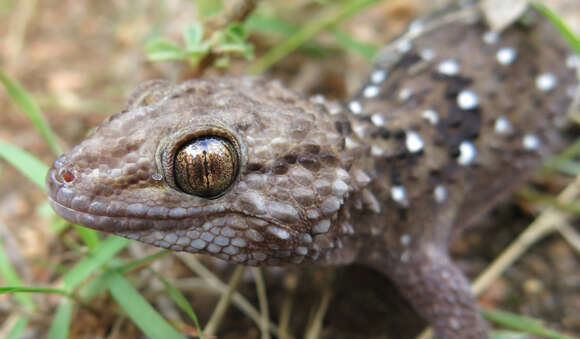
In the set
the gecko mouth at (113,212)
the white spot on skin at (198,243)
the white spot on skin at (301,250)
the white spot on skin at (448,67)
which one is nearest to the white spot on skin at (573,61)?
the white spot on skin at (448,67)

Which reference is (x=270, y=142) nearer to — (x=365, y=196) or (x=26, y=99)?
(x=365, y=196)

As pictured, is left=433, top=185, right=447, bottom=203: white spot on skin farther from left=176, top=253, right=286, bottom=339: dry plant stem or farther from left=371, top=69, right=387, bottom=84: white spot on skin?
left=176, top=253, right=286, bottom=339: dry plant stem

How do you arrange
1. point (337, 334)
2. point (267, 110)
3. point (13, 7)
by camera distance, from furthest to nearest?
point (13, 7)
point (337, 334)
point (267, 110)

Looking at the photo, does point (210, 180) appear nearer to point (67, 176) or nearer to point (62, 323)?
point (67, 176)

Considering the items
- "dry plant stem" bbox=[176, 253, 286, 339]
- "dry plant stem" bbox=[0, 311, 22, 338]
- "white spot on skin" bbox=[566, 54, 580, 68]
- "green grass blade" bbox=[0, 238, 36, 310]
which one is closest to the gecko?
"white spot on skin" bbox=[566, 54, 580, 68]

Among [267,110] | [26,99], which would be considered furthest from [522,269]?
[26,99]

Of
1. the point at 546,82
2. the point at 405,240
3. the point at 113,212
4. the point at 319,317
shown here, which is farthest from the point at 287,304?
the point at 546,82

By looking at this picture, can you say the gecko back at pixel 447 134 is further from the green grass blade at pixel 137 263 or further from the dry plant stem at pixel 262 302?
the green grass blade at pixel 137 263
